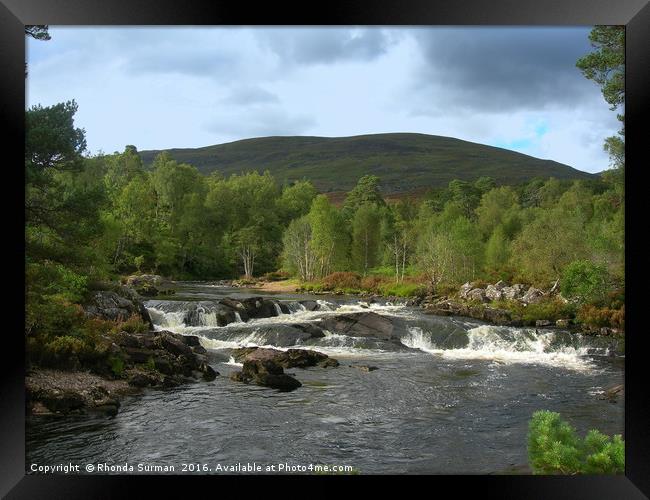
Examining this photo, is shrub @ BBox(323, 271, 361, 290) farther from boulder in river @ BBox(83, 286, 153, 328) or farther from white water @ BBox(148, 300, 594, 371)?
boulder in river @ BBox(83, 286, 153, 328)

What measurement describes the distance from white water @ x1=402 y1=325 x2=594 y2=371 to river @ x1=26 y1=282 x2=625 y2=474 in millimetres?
37

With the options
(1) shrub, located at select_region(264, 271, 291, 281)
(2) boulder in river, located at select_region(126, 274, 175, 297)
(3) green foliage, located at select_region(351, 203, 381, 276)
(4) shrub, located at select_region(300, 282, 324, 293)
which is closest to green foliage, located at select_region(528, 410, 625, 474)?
(3) green foliage, located at select_region(351, 203, 381, 276)

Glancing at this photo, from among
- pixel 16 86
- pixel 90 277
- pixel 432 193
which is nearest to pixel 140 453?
pixel 90 277

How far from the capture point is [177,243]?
28.6ft

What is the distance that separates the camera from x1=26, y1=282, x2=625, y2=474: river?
508 centimetres

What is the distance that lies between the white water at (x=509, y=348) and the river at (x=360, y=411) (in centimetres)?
4

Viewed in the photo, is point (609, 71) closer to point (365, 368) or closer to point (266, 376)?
point (365, 368)

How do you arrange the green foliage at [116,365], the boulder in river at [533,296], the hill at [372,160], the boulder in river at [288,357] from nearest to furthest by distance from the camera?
the green foliage at [116,365], the hill at [372,160], the boulder in river at [288,357], the boulder in river at [533,296]

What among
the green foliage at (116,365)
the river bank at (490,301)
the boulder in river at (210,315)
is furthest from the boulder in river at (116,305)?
the river bank at (490,301)

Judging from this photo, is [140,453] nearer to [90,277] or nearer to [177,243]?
[90,277]

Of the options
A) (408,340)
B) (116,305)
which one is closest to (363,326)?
(408,340)

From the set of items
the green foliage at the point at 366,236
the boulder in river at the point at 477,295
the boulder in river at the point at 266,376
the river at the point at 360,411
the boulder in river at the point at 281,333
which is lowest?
Result: the river at the point at 360,411

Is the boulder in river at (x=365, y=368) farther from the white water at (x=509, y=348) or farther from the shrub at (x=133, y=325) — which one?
the shrub at (x=133, y=325)
